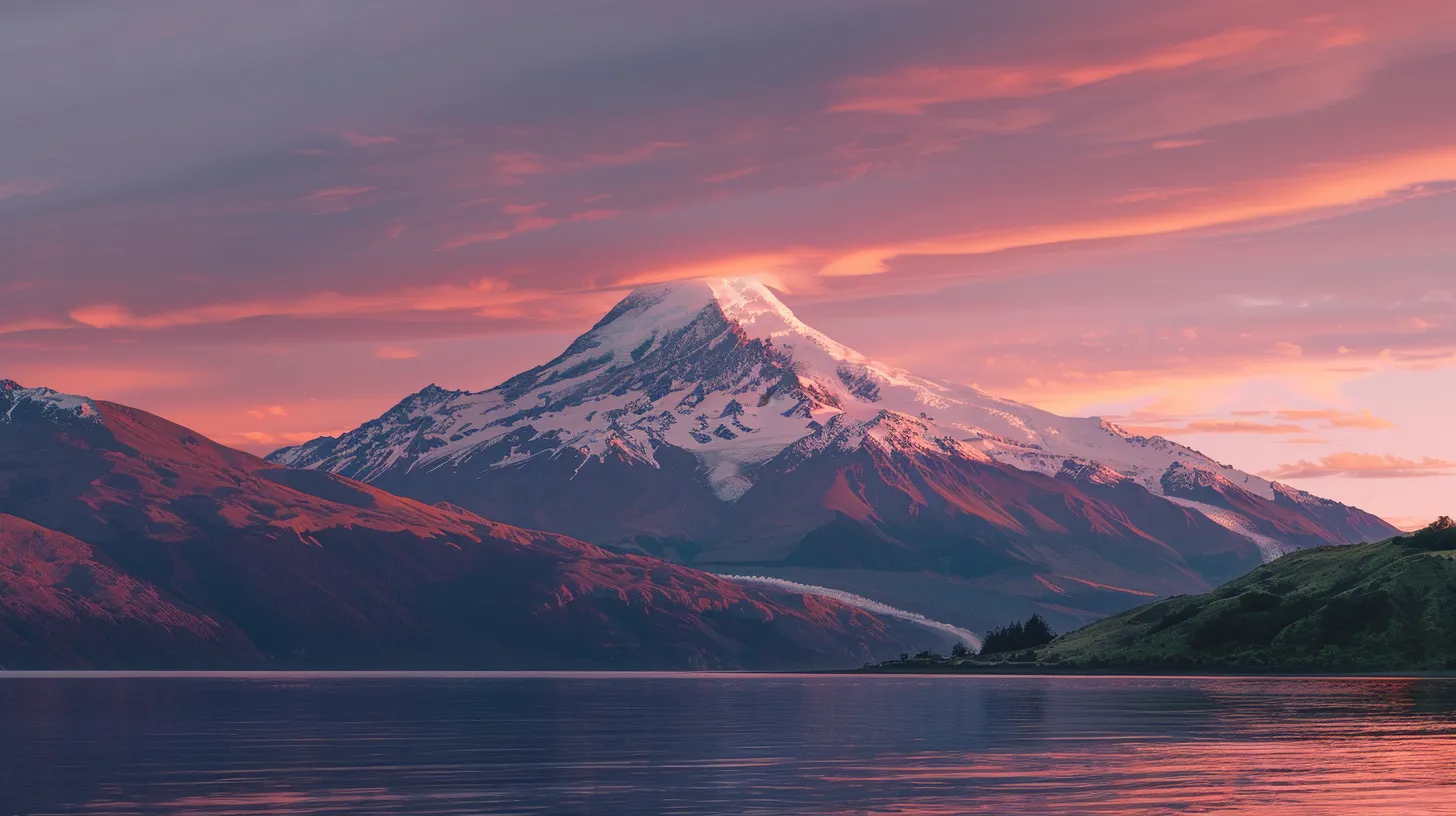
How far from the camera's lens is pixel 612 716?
17075cm

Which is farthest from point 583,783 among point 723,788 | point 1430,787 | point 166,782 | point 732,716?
Result: point 732,716

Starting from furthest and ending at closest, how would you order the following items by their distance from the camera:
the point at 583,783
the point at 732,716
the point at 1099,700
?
the point at 1099,700 → the point at 732,716 → the point at 583,783

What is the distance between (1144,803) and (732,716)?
296 feet

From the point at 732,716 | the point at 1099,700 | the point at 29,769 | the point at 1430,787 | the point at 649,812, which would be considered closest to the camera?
the point at 649,812

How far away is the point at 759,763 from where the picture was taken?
10338 centimetres

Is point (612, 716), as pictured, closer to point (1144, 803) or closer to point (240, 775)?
point (240, 775)

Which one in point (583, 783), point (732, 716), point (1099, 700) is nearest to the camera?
point (583, 783)

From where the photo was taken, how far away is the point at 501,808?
7988 cm

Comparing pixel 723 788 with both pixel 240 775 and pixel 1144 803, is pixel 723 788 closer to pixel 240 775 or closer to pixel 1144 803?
Result: pixel 1144 803

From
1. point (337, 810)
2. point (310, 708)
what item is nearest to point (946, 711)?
point (310, 708)

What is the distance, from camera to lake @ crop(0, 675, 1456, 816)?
81.1 meters

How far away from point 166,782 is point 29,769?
1185cm

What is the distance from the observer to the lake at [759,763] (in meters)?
81.1

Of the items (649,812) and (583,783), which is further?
(583,783)
